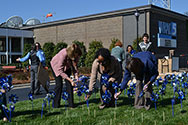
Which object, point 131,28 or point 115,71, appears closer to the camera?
point 115,71

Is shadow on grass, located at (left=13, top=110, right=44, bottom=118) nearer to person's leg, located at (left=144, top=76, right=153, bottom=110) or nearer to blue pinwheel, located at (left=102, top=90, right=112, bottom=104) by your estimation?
blue pinwheel, located at (left=102, top=90, right=112, bottom=104)

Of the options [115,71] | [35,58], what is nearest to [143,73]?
[115,71]

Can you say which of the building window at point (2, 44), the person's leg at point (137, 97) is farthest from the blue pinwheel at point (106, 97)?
the building window at point (2, 44)

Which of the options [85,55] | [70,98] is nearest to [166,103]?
[70,98]

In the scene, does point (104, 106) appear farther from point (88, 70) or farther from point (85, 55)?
point (85, 55)

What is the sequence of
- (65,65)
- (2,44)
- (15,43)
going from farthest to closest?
(15,43)
(2,44)
(65,65)

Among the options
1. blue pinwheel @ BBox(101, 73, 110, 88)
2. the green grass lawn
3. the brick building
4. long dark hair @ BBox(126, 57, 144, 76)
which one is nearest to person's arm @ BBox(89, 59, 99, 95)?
blue pinwheel @ BBox(101, 73, 110, 88)

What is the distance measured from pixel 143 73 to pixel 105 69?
2.74ft

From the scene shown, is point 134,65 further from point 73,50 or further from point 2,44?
point 2,44

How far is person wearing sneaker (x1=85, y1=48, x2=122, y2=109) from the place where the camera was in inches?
207

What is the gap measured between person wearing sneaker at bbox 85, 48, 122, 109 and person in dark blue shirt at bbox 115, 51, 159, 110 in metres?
0.44

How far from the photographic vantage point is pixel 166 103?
6.29 metres

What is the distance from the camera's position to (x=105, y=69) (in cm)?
573

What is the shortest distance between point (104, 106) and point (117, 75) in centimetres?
76
